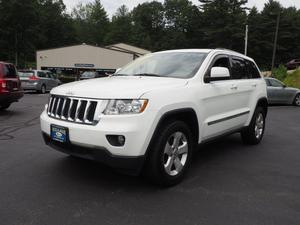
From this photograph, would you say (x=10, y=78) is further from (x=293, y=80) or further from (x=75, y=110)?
(x=293, y=80)

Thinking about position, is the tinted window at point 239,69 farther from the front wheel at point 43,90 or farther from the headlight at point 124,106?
the front wheel at point 43,90

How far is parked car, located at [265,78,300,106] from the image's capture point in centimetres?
Answer: 1430

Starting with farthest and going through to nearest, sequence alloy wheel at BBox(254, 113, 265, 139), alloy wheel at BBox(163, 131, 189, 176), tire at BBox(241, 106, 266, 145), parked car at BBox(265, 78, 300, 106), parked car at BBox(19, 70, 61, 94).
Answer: parked car at BBox(19, 70, 61, 94) → parked car at BBox(265, 78, 300, 106) → alloy wheel at BBox(254, 113, 265, 139) → tire at BBox(241, 106, 266, 145) → alloy wheel at BBox(163, 131, 189, 176)

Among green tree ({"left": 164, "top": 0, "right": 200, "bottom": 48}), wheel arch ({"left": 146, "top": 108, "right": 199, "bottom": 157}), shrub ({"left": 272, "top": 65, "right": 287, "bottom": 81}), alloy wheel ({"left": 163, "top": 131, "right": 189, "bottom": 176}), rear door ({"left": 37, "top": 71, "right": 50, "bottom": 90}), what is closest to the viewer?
wheel arch ({"left": 146, "top": 108, "right": 199, "bottom": 157})

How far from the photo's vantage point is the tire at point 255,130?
6.29 m

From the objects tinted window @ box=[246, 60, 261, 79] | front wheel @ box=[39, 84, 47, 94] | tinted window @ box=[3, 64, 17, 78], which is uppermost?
tinted window @ box=[246, 60, 261, 79]

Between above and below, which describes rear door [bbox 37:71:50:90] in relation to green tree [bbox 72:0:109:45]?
below

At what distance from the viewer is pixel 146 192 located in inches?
154

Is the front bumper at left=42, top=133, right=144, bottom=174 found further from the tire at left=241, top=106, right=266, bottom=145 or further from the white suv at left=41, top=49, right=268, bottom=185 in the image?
the tire at left=241, top=106, right=266, bottom=145

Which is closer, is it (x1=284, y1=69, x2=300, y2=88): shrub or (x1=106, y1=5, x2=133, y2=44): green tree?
(x1=284, y1=69, x2=300, y2=88): shrub

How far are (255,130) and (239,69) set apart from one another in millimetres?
1353

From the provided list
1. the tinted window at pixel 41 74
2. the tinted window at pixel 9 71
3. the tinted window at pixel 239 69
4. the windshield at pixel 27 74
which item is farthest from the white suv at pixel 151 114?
the tinted window at pixel 41 74

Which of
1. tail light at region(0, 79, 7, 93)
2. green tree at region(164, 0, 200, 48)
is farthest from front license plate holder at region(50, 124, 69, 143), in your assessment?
green tree at region(164, 0, 200, 48)

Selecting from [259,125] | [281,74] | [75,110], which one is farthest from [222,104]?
[281,74]
